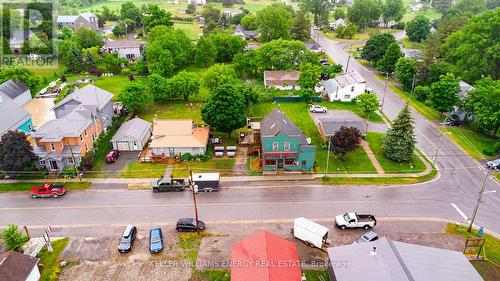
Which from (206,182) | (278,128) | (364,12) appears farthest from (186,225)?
(364,12)

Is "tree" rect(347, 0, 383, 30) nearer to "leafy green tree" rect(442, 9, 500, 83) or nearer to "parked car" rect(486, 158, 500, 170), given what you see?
"leafy green tree" rect(442, 9, 500, 83)

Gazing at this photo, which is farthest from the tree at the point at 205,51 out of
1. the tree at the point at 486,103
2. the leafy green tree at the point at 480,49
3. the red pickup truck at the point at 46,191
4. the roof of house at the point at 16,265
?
the roof of house at the point at 16,265

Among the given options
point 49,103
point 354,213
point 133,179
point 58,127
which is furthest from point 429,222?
point 49,103

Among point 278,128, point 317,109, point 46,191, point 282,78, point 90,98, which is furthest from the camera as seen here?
point 282,78

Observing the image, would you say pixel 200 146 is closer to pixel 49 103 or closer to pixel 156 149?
pixel 156 149

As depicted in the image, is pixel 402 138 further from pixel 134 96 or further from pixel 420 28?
pixel 420 28

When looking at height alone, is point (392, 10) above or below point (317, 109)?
above
